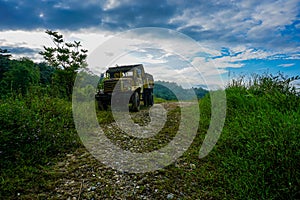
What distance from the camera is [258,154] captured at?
10.4 feet

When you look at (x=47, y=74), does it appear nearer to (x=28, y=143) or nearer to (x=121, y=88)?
(x=121, y=88)

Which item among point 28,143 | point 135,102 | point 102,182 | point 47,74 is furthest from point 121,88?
point 47,74

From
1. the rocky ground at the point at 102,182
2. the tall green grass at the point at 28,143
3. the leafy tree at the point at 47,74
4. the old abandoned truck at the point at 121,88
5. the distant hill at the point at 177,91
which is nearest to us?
the rocky ground at the point at 102,182

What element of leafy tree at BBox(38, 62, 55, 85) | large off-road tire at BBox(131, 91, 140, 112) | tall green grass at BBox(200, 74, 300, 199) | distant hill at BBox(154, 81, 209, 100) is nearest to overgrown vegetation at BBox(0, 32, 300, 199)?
tall green grass at BBox(200, 74, 300, 199)

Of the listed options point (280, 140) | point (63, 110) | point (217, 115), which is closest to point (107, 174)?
point (280, 140)

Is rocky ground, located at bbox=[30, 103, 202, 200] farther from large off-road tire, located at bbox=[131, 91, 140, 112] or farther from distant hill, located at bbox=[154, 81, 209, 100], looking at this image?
distant hill, located at bbox=[154, 81, 209, 100]

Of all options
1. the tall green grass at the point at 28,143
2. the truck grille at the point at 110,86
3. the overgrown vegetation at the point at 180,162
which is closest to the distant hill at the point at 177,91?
the truck grille at the point at 110,86

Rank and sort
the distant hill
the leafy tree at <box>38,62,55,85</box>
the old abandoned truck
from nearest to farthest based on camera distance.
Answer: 1. the old abandoned truck
2. the distant hill
3. the leafy tree at <box>38,62,55,85</box>

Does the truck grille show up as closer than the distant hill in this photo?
Yes

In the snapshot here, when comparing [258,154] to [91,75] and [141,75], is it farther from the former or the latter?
[91,75]

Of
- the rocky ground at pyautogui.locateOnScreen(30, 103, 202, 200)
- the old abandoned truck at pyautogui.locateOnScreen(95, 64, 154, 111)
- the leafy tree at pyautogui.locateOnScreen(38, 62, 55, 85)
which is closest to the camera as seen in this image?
the rocky ground at pyautogui.locateOnScreen(30, 103, 202, 200)

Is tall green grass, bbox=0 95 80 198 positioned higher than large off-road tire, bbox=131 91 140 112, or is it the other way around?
large off-road tire, bbox=131 91 140 112

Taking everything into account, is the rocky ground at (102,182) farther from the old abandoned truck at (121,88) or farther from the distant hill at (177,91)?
the distant hill at (177,91)

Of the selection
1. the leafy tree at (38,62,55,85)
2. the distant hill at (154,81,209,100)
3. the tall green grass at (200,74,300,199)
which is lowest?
the tall green grass at (200,74,300,199)
